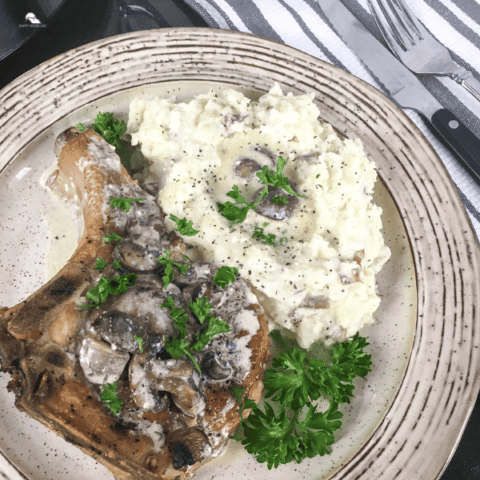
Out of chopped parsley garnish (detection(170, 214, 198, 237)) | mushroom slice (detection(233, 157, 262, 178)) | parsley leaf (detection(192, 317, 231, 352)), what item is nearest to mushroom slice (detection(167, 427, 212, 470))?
parsley leaf (detection(192, 317, 231, 352))

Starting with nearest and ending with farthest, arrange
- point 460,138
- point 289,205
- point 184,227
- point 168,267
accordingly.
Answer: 1. point 168,267
2. point 184,227
3. point 289,205
4. point 460,138

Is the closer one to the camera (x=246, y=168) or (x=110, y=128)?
(x=246, y=168)

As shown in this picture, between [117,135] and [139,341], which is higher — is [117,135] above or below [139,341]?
above

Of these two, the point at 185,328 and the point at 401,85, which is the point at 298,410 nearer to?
the point at 185,328

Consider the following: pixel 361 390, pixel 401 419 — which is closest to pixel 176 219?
pixel 361 390

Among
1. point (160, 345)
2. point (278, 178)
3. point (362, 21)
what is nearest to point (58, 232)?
point (160, 345)

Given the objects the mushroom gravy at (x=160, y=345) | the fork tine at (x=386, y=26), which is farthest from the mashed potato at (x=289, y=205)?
the fork tine at (x=386, y=26)
